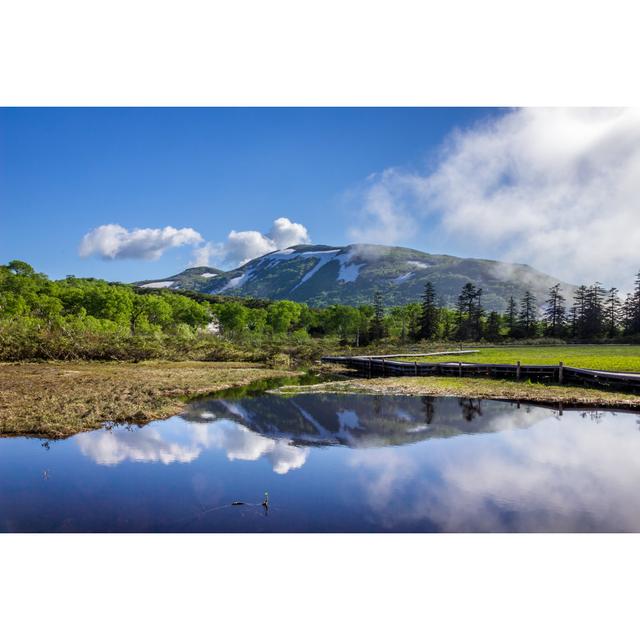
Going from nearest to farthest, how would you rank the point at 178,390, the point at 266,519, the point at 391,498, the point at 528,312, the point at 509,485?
the point at 266,519
the point at 391,498
the point at 509,485
the point at 178,390
the point at 528,312

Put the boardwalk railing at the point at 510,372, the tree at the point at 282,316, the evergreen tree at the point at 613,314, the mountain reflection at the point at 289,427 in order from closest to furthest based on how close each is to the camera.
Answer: the mountain reflection at the point at 289,427, the boardwalk railing at the point at 510,372, the evergreen tree at the point at 613,314, the tree at the point at 282,316

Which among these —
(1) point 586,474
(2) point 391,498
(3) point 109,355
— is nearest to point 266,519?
(2) point 391,498

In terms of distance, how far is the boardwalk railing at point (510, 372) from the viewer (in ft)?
102

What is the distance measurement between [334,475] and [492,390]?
20.9 metres

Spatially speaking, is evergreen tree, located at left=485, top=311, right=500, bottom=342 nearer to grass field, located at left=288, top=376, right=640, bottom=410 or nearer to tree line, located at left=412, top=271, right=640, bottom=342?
tree line, located at left=412, top=271, right=640, bottom=342

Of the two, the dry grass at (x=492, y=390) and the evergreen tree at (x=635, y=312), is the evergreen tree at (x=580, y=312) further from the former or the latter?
the dry grass at (x=492, y=390)

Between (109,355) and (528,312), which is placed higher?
(528,312)

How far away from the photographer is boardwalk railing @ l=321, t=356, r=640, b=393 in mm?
31094

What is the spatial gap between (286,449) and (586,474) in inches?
455

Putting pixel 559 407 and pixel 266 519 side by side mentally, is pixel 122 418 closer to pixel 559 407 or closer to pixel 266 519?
pixel 266 519

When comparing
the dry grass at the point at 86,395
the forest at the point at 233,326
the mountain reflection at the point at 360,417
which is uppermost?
the forest at the point at 233,326

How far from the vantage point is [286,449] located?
64.4 feet

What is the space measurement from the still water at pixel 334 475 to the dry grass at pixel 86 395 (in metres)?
1.40

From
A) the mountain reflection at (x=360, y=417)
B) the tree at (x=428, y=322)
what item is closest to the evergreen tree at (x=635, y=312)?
the tree at (x=428, y=322)
